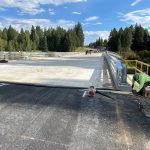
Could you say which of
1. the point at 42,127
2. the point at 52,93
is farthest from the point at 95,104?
the point at 42,127

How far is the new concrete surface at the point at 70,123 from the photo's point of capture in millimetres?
5588

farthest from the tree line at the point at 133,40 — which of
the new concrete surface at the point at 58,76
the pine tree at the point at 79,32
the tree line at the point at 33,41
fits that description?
the new concrete surface at the point at 58,76

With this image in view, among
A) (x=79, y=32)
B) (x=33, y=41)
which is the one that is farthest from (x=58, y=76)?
(x=79, y=32)

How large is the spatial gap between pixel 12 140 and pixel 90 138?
1.41 meters

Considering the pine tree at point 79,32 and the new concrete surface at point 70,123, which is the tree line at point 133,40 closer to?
the pine tree at point 79,32

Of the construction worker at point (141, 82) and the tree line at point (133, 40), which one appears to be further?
the tree line at point (133, 40)

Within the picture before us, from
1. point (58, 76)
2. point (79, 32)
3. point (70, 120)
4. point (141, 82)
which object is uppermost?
point (79, 32)

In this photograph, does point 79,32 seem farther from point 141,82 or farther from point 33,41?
point 141,82

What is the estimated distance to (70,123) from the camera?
272 inches

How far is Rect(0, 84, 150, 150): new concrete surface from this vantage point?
18.3ft

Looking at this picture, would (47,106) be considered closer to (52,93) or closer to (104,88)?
(52,93)

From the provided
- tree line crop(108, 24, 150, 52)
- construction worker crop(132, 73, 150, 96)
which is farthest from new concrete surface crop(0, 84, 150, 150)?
tree line crop(108, 24, 150, 52)

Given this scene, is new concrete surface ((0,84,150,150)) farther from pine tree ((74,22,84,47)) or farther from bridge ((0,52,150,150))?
pine tree ((74,22,84,47))

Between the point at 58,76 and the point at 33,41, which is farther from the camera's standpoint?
the point at 33,41
